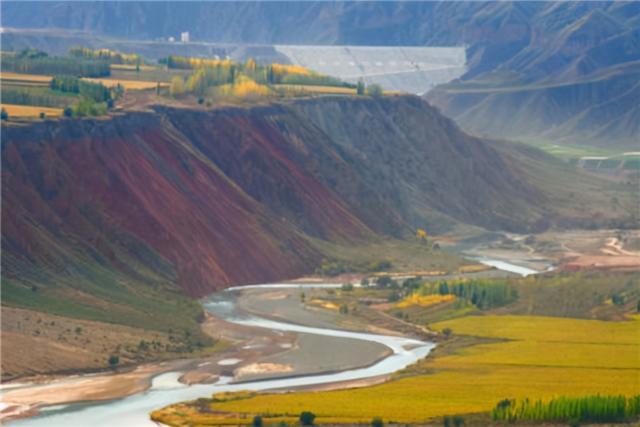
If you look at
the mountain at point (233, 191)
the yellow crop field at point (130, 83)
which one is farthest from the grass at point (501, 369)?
the yellow crop field at point (130, 83)

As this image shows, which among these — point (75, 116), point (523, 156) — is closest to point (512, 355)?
point (75, 116)

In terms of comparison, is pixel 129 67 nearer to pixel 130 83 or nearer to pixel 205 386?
pixel 130 83

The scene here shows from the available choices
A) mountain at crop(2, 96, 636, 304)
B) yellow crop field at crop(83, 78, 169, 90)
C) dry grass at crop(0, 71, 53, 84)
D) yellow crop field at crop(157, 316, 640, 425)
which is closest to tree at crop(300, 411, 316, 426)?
yellow crop field at crop(157, 316, 640, 425)

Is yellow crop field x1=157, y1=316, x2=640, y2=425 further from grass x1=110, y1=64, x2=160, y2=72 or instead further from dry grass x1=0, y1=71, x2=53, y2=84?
grass x1=110, y1=64, x2=160, y2=72

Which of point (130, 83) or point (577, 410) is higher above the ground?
point (130, 83)

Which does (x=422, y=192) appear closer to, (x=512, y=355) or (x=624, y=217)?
(x=624, y=217)

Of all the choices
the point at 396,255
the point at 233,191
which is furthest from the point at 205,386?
the point at 396,255
